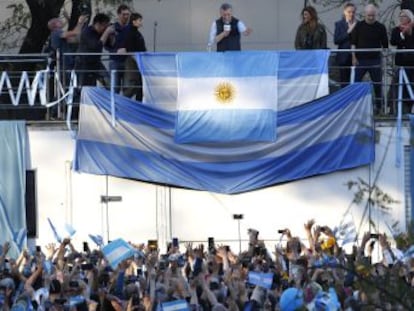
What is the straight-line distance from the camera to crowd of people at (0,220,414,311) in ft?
40.3

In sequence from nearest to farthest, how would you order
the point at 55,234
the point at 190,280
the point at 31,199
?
the point at 190,280
the point at 55,234
the point at 31,199

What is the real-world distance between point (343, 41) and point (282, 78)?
1.13 m

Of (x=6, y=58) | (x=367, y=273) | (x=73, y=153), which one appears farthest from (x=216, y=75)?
(x=367, y=273)

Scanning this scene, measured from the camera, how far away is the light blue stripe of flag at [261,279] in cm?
1364

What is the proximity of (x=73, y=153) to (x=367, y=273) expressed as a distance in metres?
14.3

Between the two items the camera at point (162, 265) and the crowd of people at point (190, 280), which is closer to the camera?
the crowd of people at point (190, 280)

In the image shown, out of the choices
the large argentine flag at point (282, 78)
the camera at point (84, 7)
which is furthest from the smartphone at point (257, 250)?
the camera at point (84, 7)

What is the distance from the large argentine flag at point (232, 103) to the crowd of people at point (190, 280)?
4.43 metres

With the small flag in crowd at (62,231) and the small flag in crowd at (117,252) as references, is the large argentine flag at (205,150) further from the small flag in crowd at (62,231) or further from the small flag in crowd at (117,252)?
the small flag in crowd at (117,252)

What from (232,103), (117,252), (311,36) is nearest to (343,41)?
(311,36)

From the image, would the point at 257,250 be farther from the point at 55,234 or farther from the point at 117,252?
the point at 55,234

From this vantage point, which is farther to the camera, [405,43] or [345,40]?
[345,40]

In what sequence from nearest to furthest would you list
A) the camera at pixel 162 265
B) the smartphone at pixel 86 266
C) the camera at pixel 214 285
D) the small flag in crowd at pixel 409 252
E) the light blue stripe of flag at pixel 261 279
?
the small flag in crowd at pixel 409 252
the light blue stripe of flag at pixel 261 279
the camera at pixel 214 285
the smartphone at pixel 86 266
the camera at pixel 162 265

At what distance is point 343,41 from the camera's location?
881 inches
